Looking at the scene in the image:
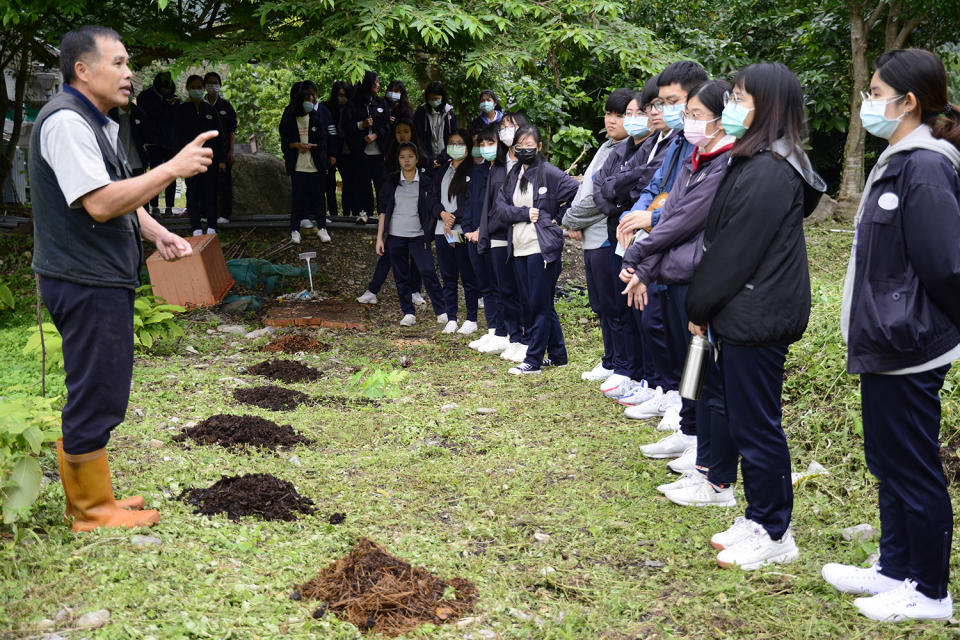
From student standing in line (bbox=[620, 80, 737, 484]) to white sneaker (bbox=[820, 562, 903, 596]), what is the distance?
0.77m

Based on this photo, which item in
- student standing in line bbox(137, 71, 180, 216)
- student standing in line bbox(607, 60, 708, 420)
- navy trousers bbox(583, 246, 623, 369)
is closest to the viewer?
student standing in line bbox(607, 60, 708, 420)

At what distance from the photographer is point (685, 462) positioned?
4559 mm

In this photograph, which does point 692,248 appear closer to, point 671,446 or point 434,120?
point 671,446

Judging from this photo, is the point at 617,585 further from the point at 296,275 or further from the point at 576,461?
the point at 296,275

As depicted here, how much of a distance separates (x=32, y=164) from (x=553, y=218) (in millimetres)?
4384

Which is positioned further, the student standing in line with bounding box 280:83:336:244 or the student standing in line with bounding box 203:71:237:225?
the student standing in line with bounding box 280:83:336:244

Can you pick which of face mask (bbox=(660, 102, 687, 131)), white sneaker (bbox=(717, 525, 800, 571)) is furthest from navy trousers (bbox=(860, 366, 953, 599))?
face mask (bbox=(660, 102, 687, 131))

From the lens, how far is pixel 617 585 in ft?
11.2

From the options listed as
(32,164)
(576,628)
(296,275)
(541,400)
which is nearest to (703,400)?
(576,628)

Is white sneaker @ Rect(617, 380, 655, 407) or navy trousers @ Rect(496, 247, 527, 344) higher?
navy trousers @ Rect(496, 247, 527, 344)

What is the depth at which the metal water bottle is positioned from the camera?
3650 millimetres

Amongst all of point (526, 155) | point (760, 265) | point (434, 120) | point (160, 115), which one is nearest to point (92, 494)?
point (760, 265)

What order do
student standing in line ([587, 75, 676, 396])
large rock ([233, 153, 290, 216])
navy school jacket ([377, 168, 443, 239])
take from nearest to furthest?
1. student standing in line ([587, 75, 676, 396])
2. navy school jacket ([377, 168, 443, 239])
3. large rock ([233, 153, 290, 216])

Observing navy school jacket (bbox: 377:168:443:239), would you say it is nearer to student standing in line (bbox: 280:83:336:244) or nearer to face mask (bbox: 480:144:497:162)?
face mask (bbox: 480:144:497:162)
